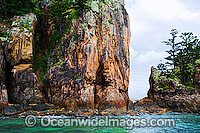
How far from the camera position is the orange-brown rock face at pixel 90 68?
18.5 m

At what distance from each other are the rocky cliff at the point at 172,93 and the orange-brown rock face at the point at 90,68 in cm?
733

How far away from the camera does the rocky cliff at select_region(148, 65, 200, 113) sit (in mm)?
21234

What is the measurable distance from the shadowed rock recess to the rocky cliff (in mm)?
7529

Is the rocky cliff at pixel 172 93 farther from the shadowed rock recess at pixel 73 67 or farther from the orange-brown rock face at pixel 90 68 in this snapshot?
the shadowed rock recess at pixel 73 67

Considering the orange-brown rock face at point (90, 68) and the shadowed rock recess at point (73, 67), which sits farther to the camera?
the orange-brown rock face at point (90, 68)

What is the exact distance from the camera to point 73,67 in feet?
63.7

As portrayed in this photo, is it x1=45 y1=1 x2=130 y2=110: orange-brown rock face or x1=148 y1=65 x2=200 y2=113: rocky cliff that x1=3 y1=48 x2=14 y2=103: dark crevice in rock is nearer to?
x1=45 y1=1 x2=130 y2=110: orange-brown rock face

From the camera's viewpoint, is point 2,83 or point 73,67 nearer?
point 2,83

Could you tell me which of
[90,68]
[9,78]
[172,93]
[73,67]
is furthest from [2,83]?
[172,93]

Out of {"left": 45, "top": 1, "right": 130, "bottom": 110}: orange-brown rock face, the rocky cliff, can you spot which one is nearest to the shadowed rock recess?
{"left": 45, "top": 1, "right": 130, "bottom": 110}: orange-brown rock face

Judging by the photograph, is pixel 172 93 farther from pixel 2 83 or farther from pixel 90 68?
pixel 2 83

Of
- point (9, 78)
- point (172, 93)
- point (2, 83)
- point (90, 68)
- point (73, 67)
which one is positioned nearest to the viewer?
point (2, 83)

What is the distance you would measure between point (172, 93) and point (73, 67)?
18.3 meters

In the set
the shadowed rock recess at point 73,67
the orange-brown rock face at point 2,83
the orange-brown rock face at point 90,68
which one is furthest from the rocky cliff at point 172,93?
the orange-brown rock face at point 2,83
